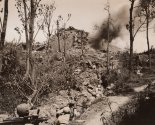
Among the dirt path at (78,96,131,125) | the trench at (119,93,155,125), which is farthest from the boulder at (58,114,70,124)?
the trench at (119,93,155,125)

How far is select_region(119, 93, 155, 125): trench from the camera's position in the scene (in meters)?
15.8

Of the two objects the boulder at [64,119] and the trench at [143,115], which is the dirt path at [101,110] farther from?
the boulder at [64,119]

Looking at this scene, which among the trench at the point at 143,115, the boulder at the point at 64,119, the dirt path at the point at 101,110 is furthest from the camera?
the boulder at the point at 64,119

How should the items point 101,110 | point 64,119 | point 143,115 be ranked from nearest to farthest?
point 143,115, point 101,110, point 64,119

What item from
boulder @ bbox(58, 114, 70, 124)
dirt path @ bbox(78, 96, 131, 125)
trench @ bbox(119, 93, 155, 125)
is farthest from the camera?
boulder @ bbox(58, 114, 70, 124)

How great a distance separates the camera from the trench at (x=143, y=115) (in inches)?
622

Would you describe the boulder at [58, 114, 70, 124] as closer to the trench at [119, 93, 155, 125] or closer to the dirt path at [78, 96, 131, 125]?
the dirt path at [78, 96, 131, 125]

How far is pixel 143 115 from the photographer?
16.3 meters

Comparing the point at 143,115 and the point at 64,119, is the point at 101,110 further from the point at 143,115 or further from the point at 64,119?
the point at 143,115

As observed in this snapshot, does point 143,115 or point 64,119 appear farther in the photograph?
point 64,119

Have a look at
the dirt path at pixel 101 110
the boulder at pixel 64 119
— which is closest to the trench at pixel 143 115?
the dirt path at pixel 101 110

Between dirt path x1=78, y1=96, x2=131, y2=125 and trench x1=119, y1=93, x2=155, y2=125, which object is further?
dirt path x1=78, y1=96, x2=131, y2=125

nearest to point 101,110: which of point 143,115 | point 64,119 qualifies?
point 64,119

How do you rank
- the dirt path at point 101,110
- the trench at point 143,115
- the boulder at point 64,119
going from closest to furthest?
the trench at point 143,115 < the dirt path at point 101,110 < the boulder at point 64,119
